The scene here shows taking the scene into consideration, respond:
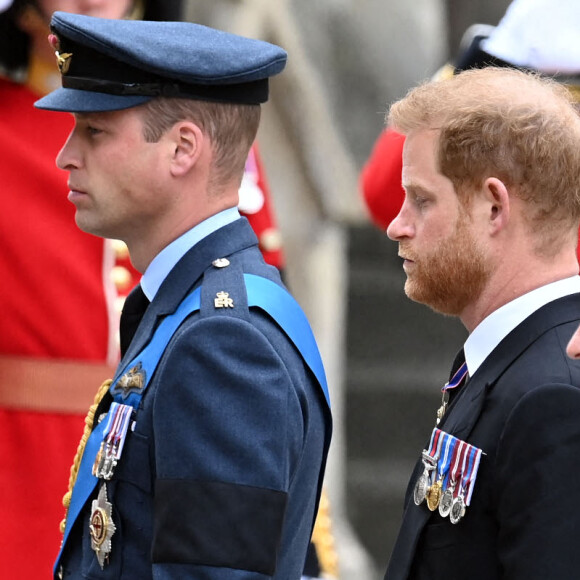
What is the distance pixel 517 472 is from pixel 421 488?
327 mm

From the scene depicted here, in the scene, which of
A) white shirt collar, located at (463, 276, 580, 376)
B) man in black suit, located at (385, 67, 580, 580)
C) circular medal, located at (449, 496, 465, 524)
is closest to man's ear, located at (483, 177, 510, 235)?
man in black suit, located at (385, 67, 580, 580)

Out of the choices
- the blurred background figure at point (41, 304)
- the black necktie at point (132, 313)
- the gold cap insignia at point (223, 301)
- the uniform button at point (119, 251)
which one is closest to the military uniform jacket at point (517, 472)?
the gold cap insignia at point (223, 301)

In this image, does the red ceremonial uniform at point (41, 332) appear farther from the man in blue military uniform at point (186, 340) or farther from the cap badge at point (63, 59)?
the cap badge at point (63, 59)

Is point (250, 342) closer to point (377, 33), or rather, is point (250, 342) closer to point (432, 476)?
point (432, 476)

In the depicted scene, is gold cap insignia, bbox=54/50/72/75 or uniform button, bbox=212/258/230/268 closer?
uniform button, bbox=212/258/230/268

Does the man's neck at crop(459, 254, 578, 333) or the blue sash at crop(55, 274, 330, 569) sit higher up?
the man's neck at crop(459, 254, 578, 333)

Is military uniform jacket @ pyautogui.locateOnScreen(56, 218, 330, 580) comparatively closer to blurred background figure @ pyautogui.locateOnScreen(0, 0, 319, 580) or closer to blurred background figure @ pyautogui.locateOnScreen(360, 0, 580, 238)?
blurred background figure @ pyautogui.locateOnScreen(0, 0, 319, 580)

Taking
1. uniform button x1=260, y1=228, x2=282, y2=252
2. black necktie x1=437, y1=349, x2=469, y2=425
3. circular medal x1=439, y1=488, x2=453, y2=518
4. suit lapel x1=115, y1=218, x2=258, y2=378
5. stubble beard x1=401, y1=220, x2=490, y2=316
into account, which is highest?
stubble beard x1=401, y1=220, x2=490, y2=316

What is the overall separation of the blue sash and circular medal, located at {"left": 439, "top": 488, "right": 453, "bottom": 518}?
383 millimetres

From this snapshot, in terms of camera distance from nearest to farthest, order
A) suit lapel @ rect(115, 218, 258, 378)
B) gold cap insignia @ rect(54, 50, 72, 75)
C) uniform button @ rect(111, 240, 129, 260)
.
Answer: suit lapel @ rect(115, 218, 258, 378) → gold cap insignia @ rect(54, 50, 72, 75) → uniform button @ rect(111, 240, 129, 260)

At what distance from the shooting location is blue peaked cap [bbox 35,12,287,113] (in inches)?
107

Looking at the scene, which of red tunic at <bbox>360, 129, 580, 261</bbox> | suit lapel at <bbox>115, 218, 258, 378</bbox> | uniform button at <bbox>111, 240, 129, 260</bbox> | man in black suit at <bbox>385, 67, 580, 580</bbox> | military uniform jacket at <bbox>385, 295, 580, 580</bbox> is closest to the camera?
A: military uniform jacket at <bbox>385, 295, 580, 580</bbox>

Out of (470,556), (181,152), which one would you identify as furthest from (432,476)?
(181,152)

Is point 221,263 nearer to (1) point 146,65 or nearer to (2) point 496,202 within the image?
(1) point 146,65
